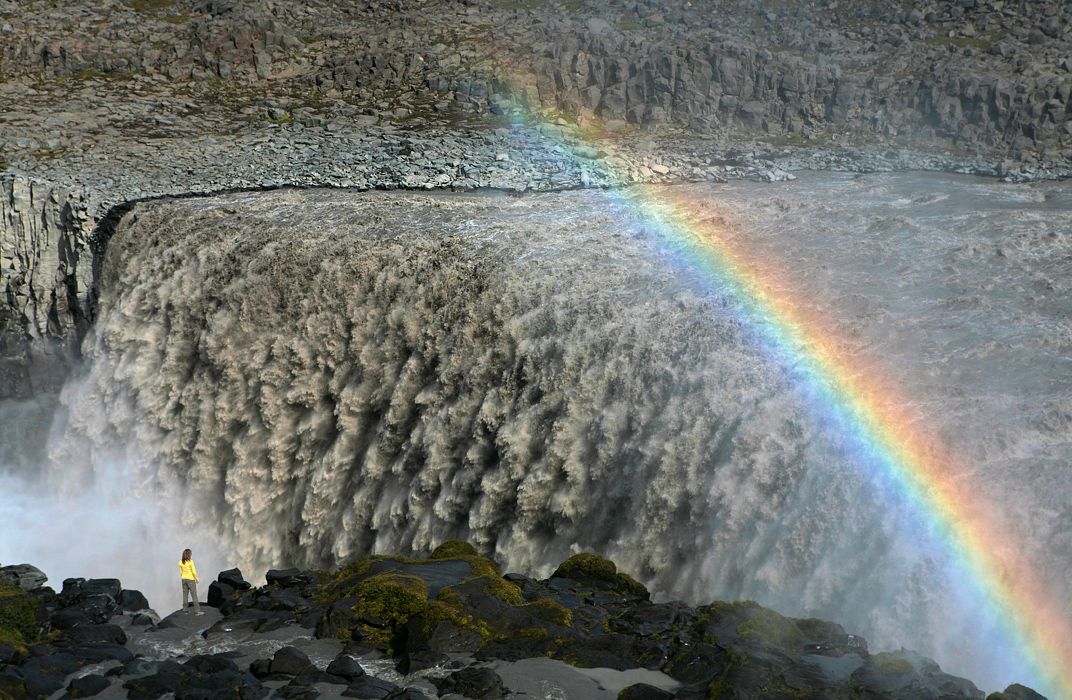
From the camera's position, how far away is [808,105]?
154 feet

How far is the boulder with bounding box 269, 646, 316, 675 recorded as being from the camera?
17.4 metres

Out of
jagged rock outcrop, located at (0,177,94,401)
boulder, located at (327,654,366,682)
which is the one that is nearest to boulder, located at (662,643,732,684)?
boulder, located at (327,654,366,682)

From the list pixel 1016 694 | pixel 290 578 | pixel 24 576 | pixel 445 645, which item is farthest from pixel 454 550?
pixel 1016 694

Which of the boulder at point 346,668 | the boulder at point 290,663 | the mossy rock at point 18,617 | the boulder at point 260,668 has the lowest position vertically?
the mossy rock at point 18,617

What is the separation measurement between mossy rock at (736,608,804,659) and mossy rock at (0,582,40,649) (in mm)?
12025

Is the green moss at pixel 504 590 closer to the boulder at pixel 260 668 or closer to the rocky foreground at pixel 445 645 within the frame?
the rocky foreground at pixel 445 645

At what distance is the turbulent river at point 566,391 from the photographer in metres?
18.5

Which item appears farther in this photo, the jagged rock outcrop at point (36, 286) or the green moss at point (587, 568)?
the jagged rock outcrop at point (36, 286)

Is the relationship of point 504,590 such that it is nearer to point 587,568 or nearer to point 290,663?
point 587,568

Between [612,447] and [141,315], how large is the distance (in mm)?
17953

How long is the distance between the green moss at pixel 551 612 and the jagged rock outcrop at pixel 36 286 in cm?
2640

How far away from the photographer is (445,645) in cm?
1775

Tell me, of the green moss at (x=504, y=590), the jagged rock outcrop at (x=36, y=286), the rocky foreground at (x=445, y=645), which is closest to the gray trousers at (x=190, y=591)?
the rocky foreground at (x=445, y=645)

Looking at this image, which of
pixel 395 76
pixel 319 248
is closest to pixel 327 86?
pixel 395 76
